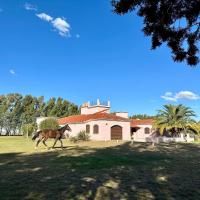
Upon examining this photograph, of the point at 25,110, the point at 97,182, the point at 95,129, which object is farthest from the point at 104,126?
the point at 25,110

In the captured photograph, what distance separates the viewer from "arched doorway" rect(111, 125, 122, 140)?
46.5m

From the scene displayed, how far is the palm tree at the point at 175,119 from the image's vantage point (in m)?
45.6

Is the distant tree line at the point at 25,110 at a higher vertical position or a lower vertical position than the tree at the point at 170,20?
higher

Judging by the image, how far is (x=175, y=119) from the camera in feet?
151

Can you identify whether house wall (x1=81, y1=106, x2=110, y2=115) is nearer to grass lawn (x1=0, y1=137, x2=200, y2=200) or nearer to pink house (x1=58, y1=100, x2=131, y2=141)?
pink house (x1=58, y1=100, x2=131, y2=141)

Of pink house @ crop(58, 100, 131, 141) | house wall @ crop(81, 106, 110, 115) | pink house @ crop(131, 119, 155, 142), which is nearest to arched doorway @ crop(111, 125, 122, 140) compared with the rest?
pink house @ crop(58, 100, 131, 141)

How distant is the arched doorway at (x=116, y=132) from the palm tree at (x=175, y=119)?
557 cm

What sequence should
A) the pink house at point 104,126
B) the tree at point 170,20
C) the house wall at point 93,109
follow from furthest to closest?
the house wall at point 93,109
the pink house at point 104,126
the tree at point 170,20

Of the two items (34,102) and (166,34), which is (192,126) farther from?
(34,102)

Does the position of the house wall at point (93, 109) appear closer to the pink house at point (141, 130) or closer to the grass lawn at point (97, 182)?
the pink house at point (141, 130)

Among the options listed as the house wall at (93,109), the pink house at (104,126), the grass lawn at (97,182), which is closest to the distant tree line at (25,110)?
the house wall at (93,109)

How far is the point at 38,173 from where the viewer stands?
13055mm

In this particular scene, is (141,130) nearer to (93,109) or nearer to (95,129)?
(93,109)

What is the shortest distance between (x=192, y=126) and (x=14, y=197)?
3926 cm
